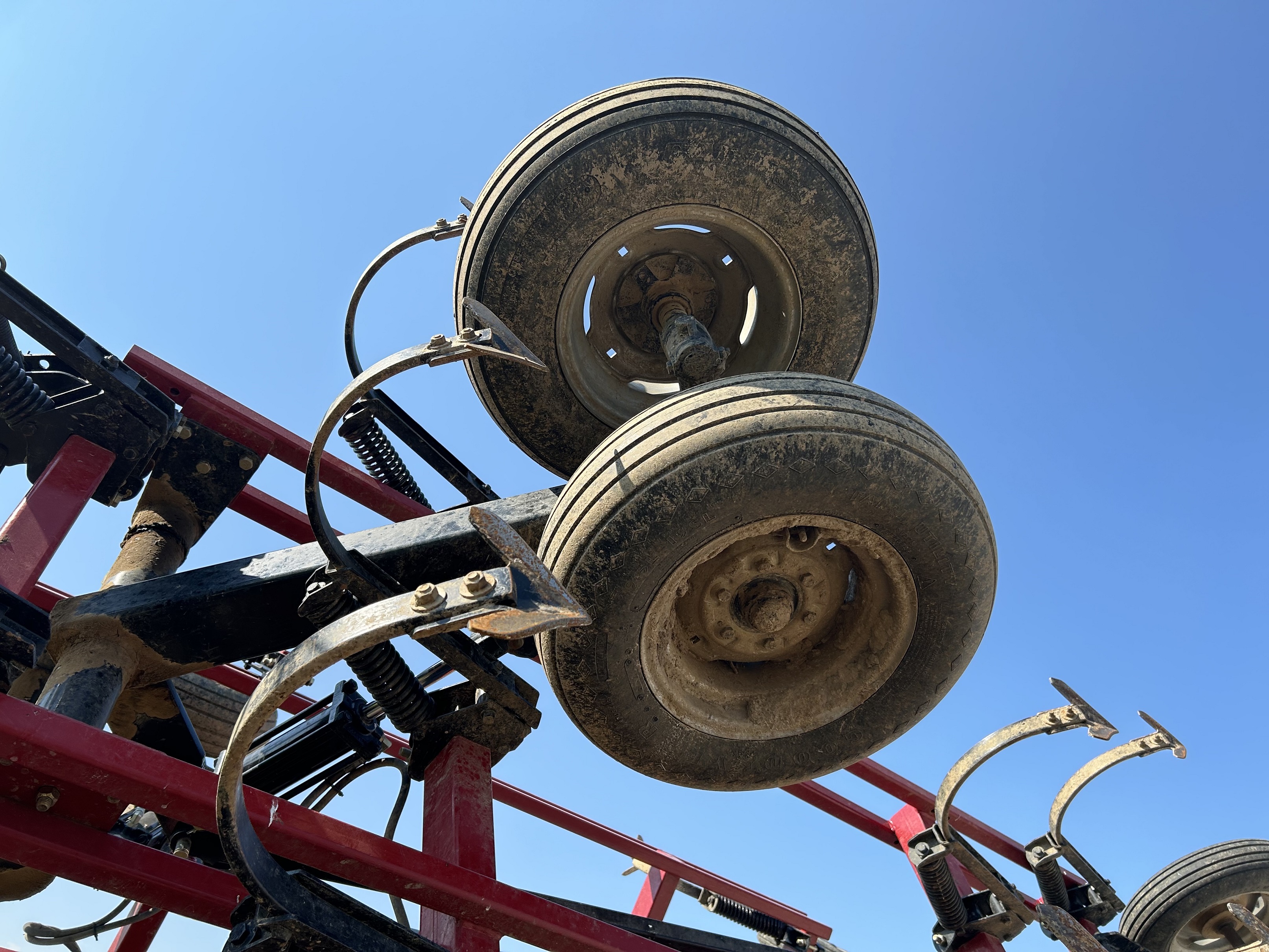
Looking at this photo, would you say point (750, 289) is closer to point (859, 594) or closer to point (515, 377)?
point (515, 377)

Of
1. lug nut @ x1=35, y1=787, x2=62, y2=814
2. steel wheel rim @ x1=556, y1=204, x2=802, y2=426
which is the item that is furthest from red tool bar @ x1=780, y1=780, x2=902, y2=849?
lug nut @ x1=35, y1=787, x2=62, y2=814

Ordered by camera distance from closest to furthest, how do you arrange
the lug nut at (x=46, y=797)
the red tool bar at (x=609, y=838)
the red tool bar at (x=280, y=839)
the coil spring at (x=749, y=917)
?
the red tool bar at (x=280, y=839) < the lug nut at (x=46, y=797) < the red tool bar at (x=609, y=838) < the coil spring at (x=749, y=917)

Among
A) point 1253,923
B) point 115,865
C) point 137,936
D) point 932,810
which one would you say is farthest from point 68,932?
point 1253,923

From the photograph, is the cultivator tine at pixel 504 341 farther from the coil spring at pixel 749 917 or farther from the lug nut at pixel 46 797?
the coil spring at pixel 749 917

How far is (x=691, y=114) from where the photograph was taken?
3330mm

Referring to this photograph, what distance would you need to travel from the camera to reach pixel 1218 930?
5957 millimetres

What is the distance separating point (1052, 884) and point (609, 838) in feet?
8.30

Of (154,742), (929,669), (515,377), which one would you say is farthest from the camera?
(515,377)

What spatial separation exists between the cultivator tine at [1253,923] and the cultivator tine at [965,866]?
208cm

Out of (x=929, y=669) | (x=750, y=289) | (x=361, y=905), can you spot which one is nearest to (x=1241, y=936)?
(x=929, y=669)

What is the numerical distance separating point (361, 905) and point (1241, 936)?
663 centimetres

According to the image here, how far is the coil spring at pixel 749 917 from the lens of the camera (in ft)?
18.3

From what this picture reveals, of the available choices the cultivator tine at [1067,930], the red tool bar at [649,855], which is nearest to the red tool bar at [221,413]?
the red tool bar at [649,855]

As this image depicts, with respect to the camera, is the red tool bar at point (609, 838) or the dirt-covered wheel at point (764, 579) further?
the red tool bar at point (609, 838)
